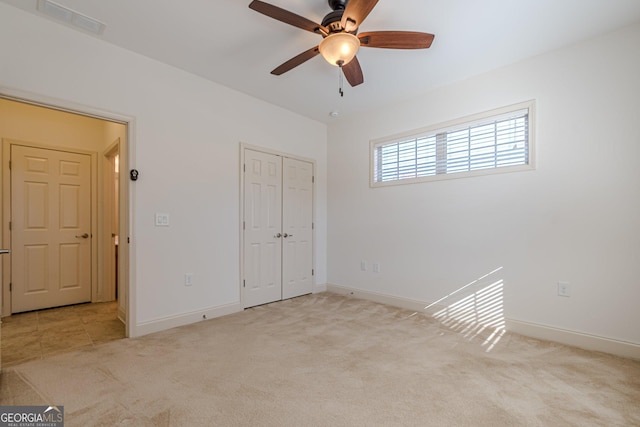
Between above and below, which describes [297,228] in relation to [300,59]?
below

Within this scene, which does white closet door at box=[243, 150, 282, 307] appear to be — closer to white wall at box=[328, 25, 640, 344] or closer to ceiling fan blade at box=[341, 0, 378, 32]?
white wall at box=[328, 25, 640, 344]

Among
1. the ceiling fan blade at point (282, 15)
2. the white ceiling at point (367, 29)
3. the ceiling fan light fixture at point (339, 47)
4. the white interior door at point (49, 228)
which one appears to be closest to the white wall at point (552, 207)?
the white ceiling at point (367, 29)

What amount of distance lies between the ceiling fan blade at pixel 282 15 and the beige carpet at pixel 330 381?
2.49 meters

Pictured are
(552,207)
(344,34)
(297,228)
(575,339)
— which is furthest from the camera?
(297,228)

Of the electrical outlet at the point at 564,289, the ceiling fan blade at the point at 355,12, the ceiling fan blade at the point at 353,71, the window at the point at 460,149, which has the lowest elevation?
the electrical outlet at the point at 564,289

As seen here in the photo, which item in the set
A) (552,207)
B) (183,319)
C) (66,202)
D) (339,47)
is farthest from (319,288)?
(66,202)

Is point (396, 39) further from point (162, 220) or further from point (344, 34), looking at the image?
point (162, 220)

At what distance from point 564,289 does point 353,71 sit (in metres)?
2.81

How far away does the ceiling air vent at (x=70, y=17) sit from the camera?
2.21 metres

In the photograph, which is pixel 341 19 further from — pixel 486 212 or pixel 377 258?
pixel 377 258

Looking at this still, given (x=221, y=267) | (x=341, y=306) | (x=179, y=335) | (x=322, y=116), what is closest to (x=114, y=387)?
(x=179, y=335)

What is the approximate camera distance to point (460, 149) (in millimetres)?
3404

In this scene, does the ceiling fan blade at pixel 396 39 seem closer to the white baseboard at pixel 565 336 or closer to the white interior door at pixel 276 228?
the white interior door at pixel 276 228

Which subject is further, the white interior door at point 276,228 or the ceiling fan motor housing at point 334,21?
the white interior door at point 276,228
